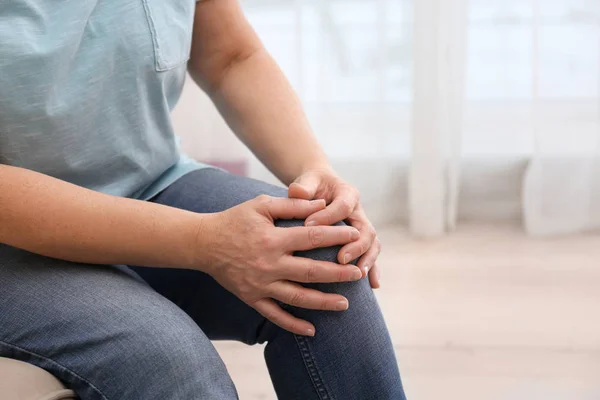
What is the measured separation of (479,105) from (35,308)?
1775 millimetres

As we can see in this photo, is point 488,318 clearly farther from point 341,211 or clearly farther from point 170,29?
point 170,29

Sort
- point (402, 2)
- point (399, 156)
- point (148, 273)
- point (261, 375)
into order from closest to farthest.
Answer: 1. point (148, 273)
2. point (261, 375)
3. point (402, 2)
4. point (399, 156)

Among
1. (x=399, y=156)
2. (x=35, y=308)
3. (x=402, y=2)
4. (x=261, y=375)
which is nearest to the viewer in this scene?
(x=35, y=308)

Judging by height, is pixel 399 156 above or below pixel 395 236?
above

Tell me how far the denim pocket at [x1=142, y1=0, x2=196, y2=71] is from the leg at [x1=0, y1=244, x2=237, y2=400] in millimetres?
310

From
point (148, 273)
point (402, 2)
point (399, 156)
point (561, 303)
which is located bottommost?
point (561, 303)

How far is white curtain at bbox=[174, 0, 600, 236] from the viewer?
2229 mm

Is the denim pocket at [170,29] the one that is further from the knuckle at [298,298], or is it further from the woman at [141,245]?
the knuckle at [298,298]

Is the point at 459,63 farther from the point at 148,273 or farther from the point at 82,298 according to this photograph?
the point at 82,298

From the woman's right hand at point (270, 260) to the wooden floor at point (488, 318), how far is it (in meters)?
0.71

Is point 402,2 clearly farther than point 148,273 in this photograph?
Yes

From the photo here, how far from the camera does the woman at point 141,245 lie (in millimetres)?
758

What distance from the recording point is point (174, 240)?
863 mm

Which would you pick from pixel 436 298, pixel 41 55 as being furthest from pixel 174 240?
pixel 436 298
